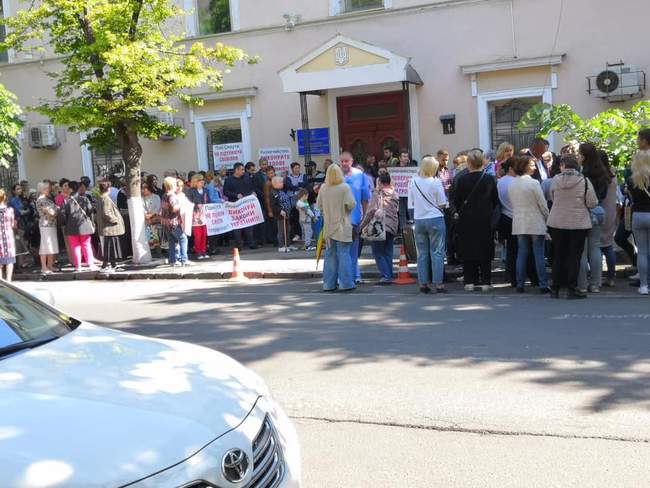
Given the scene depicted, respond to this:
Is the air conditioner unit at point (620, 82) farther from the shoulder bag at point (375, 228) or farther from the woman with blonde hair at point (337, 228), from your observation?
the woman with blonde hair at point (337, 228)

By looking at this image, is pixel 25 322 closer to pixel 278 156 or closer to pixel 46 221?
pixel 46 221

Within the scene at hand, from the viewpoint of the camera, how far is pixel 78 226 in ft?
49.6

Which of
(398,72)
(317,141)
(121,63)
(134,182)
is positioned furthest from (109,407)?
(317,141)

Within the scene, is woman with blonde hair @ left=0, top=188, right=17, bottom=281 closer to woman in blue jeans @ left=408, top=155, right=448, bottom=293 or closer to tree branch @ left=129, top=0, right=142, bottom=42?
tree branch @ left=129, top=0, right=142, bottom=42

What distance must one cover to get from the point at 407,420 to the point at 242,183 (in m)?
12.2

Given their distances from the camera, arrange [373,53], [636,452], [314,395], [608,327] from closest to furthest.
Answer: [636,452] → [314,395] → [608,327] → [373,53]

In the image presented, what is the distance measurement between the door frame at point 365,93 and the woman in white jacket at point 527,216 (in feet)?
26.0

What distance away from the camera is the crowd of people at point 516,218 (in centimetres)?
977

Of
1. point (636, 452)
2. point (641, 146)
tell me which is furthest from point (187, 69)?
point (636, 452)

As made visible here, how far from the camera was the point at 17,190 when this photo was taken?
17703 mm

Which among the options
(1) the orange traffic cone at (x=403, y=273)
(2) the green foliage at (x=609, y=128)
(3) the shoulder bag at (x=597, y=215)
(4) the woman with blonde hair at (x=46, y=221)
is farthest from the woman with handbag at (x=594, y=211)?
(4) the woman with blonde hair at (x=46, y=221)

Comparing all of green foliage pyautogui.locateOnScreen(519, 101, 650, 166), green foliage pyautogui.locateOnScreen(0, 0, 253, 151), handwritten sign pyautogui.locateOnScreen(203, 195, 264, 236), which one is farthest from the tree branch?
green foliage pyautogui.locateOnScreen(519, 101, 650, 166)

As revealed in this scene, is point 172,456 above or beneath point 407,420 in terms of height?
above

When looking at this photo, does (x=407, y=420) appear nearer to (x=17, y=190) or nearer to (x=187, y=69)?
(x=187, y=69)
